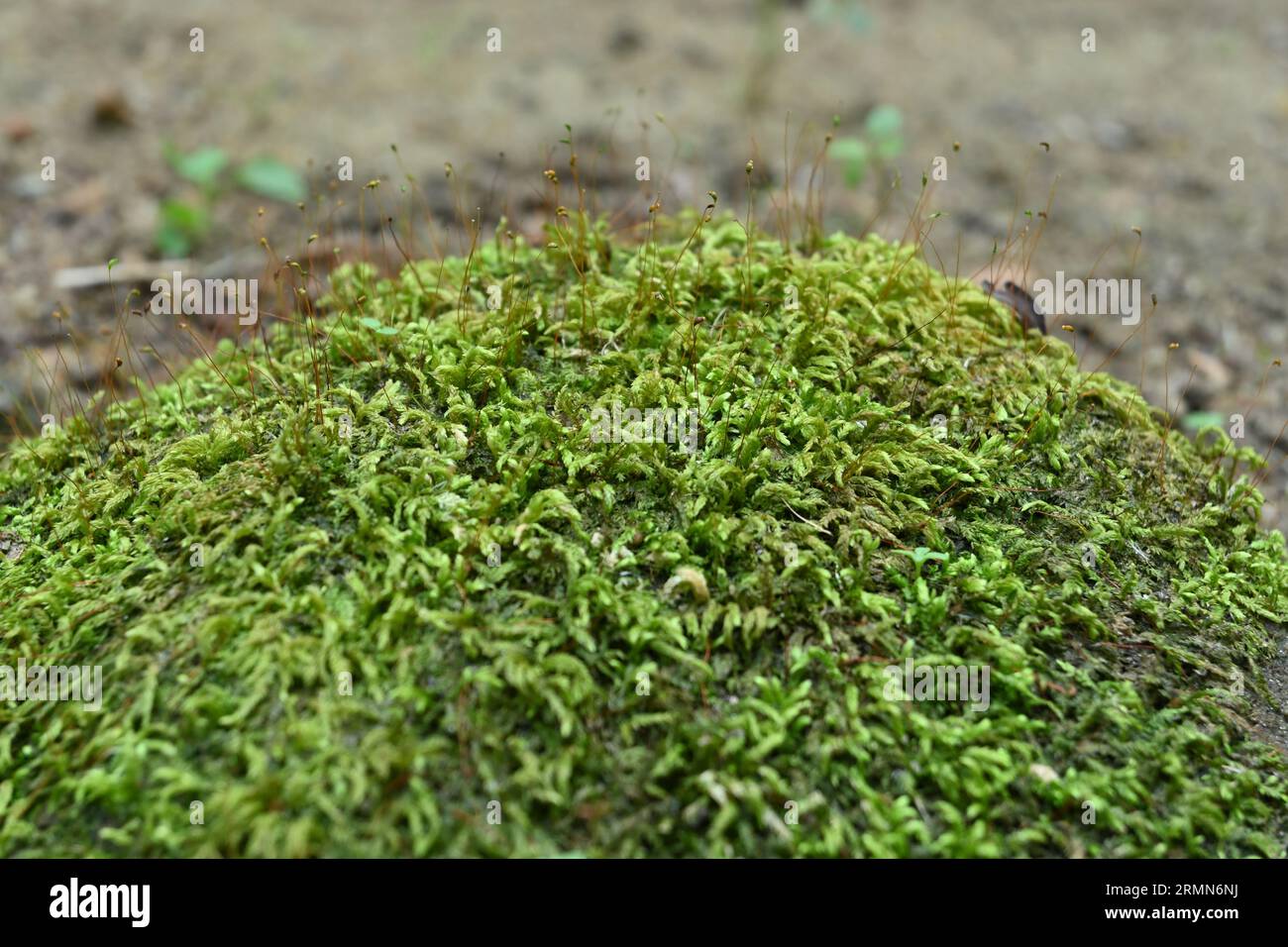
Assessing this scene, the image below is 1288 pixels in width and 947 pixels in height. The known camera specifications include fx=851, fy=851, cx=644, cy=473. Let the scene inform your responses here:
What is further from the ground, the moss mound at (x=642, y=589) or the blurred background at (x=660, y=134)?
the blurred background at (x=660, y=134)

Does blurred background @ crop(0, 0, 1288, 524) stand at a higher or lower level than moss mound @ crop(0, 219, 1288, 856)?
higher

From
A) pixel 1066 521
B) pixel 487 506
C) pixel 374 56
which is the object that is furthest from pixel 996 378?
pixel 374 56

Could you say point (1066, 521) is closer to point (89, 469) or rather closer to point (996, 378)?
point (996, 378)

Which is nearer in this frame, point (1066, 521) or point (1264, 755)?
point (1264, 755)

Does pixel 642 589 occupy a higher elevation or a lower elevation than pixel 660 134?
lower

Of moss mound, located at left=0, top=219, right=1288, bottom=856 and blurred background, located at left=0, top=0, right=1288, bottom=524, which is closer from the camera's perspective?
moss mound, located at left=0, top=219, right=1288, bottom=856
